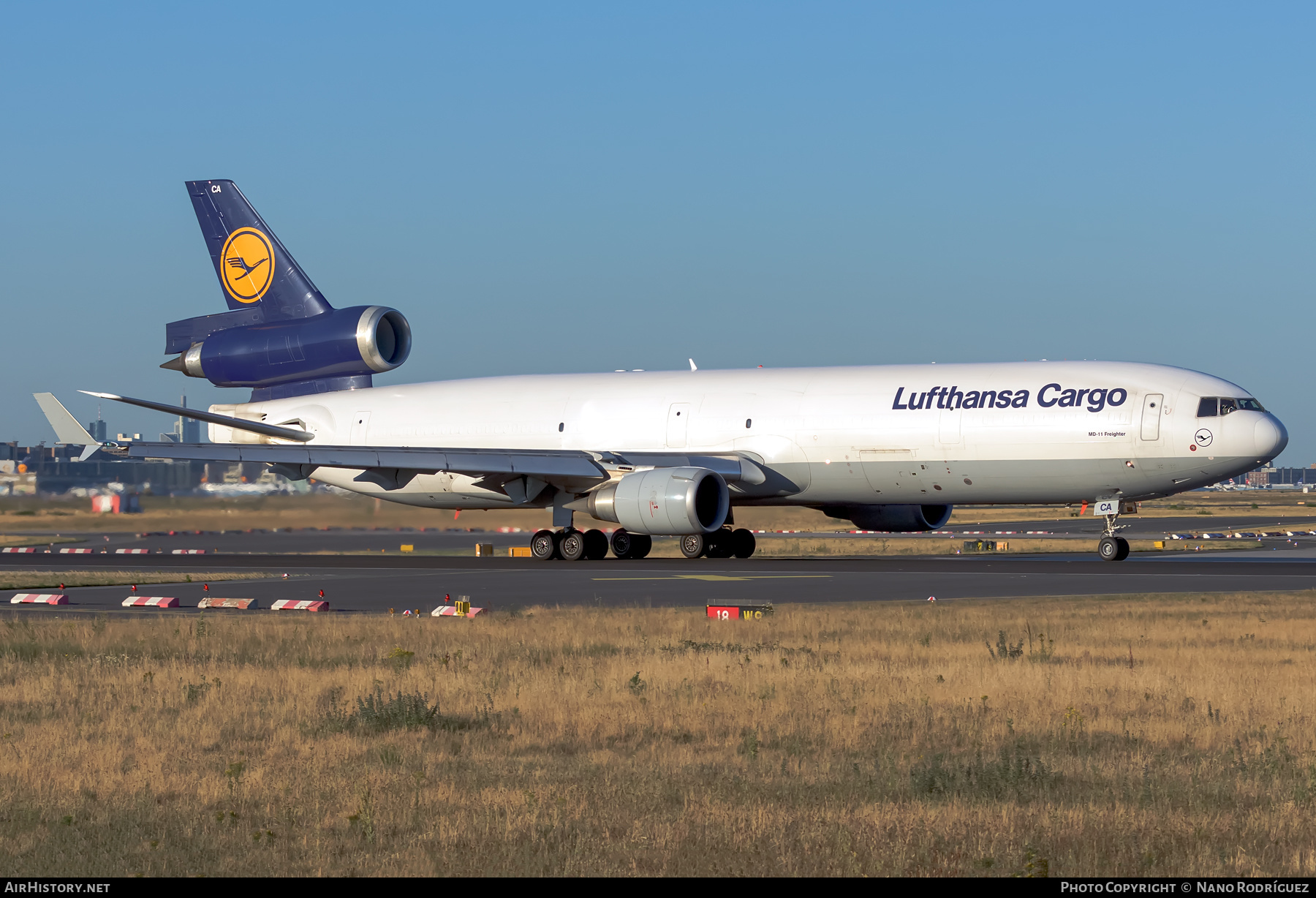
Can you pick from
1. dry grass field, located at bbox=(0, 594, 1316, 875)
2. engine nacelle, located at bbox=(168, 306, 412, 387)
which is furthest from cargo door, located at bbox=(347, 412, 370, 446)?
dry grass field, located at bbox=(0, 594, 1316, 875)

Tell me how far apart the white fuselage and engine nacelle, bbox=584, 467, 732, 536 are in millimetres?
1877

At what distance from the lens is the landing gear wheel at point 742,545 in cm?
3741

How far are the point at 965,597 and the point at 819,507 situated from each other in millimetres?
15128

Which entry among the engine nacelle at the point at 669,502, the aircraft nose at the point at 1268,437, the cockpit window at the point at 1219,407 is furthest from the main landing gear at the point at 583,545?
the aircraft nose at the point at 1268,437

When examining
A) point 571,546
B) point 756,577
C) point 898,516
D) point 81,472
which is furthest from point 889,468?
point 81,472

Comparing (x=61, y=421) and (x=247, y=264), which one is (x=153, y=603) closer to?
(x=61, y=421)

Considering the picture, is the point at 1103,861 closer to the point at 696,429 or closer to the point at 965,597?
the point at 965,597

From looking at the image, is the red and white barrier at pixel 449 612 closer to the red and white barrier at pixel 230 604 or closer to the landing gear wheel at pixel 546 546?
the red and white barrier at pixel 230 604

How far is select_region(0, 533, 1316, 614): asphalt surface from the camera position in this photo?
23.4 m

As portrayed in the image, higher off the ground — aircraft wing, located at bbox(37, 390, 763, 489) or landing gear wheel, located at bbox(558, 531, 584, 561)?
aircraft wing, located at bbox(37, 390, 763, 489)

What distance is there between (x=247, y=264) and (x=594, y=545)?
14.0 meters

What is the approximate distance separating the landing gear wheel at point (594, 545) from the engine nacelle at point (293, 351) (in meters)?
8.73

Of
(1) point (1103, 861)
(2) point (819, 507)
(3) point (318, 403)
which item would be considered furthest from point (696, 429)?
(1) point (1103, 861)

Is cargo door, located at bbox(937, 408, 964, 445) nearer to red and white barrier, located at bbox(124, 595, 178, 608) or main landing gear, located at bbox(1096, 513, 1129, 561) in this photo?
main landing gear, located at bbox(1096, 513, 1129, 561)
